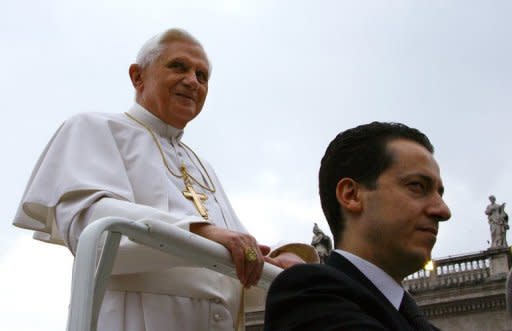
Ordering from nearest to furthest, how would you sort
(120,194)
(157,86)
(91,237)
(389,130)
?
(91,237) < (389,130) < (120,194) < (157,86)

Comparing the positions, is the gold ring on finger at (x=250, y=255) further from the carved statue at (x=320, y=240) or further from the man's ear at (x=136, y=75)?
the carved statue at (x=320, y=240)

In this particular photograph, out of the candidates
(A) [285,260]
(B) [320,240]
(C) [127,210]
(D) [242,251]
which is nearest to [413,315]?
(D) [242,251]

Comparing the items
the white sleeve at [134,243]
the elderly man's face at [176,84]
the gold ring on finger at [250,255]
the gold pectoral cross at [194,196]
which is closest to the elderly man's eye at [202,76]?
the elderly man's face at [176,84]

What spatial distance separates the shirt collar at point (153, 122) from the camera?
373 cm

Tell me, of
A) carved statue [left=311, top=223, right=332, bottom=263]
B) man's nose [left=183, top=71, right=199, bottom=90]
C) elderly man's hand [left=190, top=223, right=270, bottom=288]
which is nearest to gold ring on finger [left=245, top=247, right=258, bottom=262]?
elderly man's hand [left=190, top=223, right=270, bottom=288]

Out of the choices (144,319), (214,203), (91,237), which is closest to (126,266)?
(144,319)

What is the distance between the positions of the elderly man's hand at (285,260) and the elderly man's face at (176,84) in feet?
2.56

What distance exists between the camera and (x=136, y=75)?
382 cm

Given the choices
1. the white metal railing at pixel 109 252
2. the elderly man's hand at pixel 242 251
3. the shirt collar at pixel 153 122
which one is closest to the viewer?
the white metal railing at pixel 109 252

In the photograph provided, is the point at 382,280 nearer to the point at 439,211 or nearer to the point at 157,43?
the point at 439,211

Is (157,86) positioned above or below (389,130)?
above

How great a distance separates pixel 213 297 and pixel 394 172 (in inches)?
37.4

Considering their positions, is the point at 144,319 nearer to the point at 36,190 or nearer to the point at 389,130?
the point at 36,190

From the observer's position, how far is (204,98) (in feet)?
12.3
